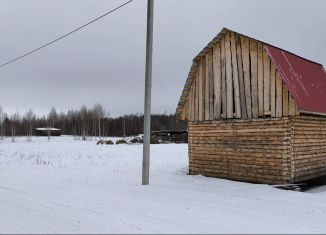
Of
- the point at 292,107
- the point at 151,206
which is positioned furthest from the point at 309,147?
the point at 151,206

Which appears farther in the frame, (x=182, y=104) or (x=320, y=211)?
(x=182, y=104)

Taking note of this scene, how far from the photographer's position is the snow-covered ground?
24.7ft

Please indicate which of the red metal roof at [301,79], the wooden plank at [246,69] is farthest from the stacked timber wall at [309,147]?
the wooden plank at [246,69]

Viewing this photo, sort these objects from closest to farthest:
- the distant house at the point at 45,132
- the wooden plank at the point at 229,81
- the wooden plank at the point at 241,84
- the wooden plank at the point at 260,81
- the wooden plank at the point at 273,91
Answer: the wooden plank at the point at 273,91
the wooden plank at the point at 260,81
the wooden plank at the point at 241,84
the wooden plank at the point at 229,81
the distant house at the point at 45,132

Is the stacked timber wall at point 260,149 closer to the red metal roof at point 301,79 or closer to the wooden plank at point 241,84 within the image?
the wooden plank at point 241,84

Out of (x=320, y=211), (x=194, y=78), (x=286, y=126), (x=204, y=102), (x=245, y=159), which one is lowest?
(x=320, y=211)

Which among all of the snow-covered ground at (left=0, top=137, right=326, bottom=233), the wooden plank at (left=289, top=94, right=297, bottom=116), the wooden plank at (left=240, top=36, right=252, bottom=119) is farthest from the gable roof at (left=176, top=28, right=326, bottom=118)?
the snow-covered ground at (left=0, top=137, right=326, bottom=233)

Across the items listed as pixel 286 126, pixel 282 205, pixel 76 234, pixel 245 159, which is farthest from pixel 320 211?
pixel 76 234

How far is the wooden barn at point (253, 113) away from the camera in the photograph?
13625mm

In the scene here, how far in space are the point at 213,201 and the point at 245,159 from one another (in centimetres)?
473

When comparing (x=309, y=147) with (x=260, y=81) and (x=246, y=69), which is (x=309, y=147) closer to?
(x=260, y=81)

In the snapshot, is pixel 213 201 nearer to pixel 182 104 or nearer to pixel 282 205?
pixel 282 205

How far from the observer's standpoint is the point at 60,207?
947cm

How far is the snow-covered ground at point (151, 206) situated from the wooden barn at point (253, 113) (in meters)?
1.02
